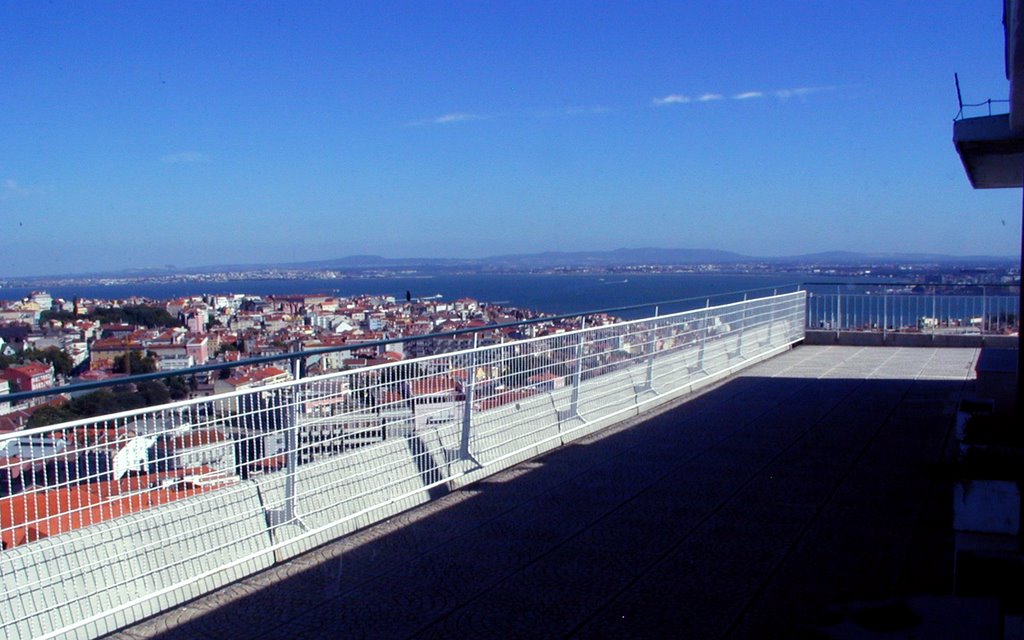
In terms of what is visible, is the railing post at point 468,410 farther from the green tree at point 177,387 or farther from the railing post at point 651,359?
the railing post at point 651,359

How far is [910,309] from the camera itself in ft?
64.0

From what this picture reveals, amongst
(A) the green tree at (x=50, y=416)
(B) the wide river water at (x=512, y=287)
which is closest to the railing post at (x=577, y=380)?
(A) the green tree at (x=50, y=416)

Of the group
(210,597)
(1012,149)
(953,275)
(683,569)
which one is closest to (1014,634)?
(683,569)

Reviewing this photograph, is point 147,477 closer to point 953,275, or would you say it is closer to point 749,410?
point 749,410

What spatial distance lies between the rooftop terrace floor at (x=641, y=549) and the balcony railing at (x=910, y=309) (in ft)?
33.8

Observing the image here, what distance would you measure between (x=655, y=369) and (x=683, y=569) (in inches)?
252

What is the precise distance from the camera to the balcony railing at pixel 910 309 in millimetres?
18703

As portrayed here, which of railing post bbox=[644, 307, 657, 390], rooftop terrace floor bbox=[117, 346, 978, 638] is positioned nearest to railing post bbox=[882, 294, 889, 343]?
railing post bbox=[644, 307, 657, 390]

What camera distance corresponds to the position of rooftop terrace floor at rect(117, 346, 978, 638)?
4.75 meters

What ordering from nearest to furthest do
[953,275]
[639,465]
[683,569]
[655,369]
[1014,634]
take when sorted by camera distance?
[1014,634]
[683,569]
[639,465]
[655,369]
[953,275]

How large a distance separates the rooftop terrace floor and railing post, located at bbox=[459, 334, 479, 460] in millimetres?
445

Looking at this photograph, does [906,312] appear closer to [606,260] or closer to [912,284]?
[912,284]

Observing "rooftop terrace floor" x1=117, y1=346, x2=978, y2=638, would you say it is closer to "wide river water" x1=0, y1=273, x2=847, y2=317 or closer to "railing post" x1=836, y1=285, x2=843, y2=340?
"railing post" x1=836, y1=285, x2=843, y2=340

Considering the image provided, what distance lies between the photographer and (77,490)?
4480 millimetres
